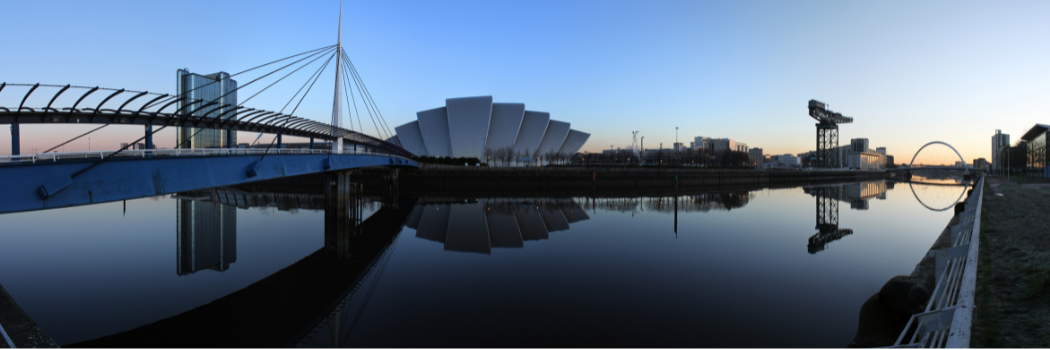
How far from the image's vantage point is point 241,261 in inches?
467

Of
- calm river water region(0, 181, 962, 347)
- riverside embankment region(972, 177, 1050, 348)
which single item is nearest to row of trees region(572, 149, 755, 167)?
calm river water region(0, 181, 962, 347)

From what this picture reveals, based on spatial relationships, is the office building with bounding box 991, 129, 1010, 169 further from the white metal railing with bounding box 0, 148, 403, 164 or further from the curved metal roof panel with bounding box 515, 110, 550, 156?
the white metal railing with bounding box 0, 148, 403, 164

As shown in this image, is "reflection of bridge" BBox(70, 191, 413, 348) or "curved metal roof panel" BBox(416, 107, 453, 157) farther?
"curved metal roof panel" BBox(416, 107, 453, 157)

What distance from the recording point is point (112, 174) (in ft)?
22.0

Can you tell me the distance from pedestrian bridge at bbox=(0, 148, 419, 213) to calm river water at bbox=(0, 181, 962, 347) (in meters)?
2.32

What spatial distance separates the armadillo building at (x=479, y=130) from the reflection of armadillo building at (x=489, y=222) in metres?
36.1

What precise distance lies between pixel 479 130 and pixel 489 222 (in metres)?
44.5

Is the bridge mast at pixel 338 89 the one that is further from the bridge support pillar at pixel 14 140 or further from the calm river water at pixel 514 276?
the bridge support pillar at pixel 14 140

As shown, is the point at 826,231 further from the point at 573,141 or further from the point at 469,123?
the point at 573,141

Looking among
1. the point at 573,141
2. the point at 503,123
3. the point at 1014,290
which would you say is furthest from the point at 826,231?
the point at 573,141

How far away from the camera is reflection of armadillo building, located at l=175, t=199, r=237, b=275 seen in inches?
453

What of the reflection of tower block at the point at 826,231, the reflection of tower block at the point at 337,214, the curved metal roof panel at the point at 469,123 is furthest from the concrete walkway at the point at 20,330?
Result: the curved metal roof panel at the point at 469,123

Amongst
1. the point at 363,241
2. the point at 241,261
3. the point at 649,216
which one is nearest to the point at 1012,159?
the point at 649,216

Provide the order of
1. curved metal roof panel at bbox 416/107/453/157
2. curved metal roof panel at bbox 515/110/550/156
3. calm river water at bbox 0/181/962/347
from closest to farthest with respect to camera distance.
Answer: calm river water at bbox 0/181/962/347
curved metal roof panel at bbox 416/107/453/157
curved metal roof panel at bbox 515/110/550/156
